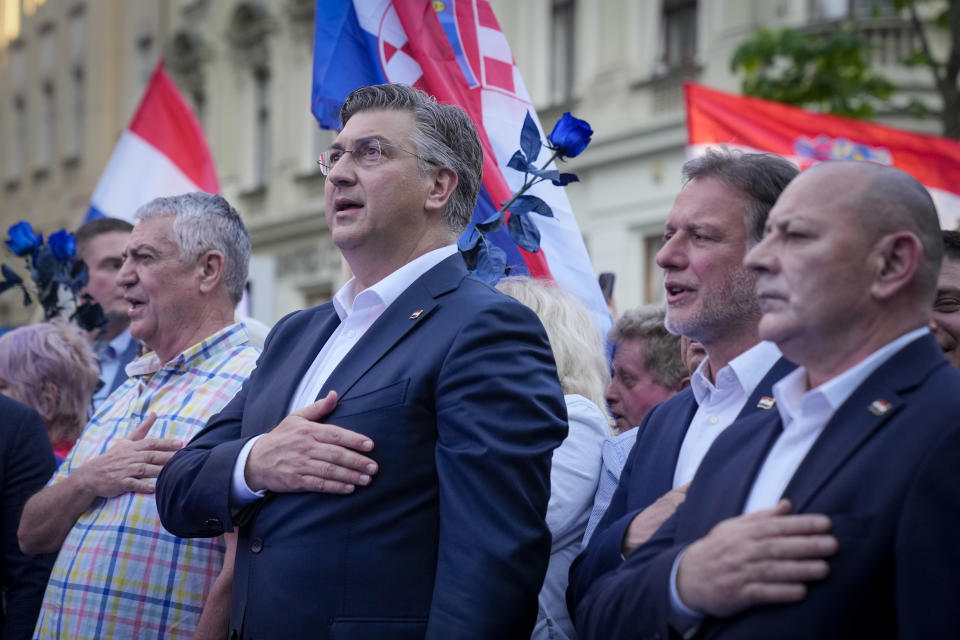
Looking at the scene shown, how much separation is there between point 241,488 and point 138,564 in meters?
0.84

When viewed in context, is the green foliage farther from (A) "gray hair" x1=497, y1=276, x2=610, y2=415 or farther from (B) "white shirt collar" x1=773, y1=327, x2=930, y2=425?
(B) "white shirt collar" x1=773, y1=327, x2=930, y2=425

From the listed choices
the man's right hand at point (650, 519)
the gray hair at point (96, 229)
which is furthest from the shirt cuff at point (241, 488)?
the gray hair at point (96, 229)

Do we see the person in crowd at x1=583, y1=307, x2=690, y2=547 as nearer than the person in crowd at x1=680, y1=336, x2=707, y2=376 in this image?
No

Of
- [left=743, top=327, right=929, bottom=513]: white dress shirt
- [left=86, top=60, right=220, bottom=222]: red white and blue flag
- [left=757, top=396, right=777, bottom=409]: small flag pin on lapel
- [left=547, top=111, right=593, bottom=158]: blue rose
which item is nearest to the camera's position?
[left=743, top=327, right=929, bottom=513]: white dress shirt

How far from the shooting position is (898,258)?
2.31m

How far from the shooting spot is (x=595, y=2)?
17.1 metres

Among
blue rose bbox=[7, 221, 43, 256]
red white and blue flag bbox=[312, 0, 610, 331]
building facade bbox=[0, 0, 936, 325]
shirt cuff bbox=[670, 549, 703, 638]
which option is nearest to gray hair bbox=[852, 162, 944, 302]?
shirt cuff bbox=[670, 549, 703, 638]

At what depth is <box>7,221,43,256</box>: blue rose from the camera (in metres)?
5.56

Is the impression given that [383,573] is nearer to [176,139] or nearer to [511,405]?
[511,405]

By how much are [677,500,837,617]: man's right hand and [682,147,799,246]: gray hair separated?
1.12 metres

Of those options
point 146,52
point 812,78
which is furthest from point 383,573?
point 146,52

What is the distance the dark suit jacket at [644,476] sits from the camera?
282 centimetres

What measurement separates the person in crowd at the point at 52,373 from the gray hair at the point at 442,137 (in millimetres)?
2036

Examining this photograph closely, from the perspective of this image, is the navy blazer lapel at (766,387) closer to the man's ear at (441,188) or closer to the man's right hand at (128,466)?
the man's ear at (441,188)
